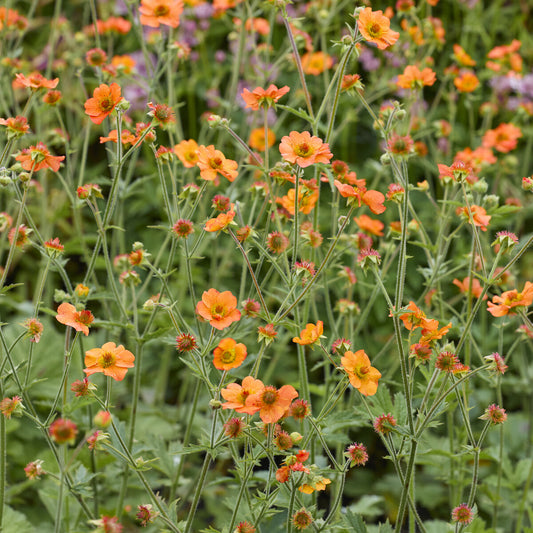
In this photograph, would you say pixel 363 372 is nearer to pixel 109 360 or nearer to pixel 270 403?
pixel 270 403

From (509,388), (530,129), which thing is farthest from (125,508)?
(530,129)

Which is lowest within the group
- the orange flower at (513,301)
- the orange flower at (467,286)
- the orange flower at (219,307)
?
the orange flower at (467,286)

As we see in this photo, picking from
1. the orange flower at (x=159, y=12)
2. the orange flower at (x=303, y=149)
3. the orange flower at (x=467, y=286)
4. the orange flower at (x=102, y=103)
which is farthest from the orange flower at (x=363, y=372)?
the orange flower at (x=159, y=12)

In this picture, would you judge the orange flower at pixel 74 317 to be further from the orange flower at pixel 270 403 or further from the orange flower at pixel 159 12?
the orange flower at pixel 159 12

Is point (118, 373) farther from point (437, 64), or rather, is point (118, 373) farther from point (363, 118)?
point (437, 64)

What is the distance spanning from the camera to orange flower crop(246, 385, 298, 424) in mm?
1391

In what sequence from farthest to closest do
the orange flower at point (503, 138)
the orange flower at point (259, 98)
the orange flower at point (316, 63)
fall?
the orange flower at point (316, 63) → the orange flower at point (503, 138) → the orange flower at point (259, 98)

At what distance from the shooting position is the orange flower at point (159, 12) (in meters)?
2.10

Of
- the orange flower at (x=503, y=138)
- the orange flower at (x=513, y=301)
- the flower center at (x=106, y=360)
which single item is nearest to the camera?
the flower center at (x=106, y=360)

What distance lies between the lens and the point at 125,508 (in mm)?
2305

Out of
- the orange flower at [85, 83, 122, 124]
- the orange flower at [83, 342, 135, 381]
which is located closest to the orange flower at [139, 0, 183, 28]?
the orange flower at [85, 83, 122, 124]

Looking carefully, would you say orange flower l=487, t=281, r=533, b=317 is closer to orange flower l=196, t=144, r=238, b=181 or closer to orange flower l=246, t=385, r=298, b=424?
orange flower l=246, t=385, r=298, b=424

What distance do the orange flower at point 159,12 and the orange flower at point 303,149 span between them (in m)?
0.79

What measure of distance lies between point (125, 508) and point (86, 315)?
1.07 meters
